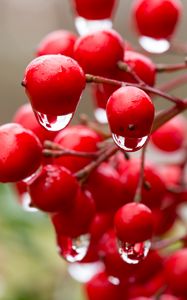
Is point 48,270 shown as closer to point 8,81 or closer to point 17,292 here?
point 17,292

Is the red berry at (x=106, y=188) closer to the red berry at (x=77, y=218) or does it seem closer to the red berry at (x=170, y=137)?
the red berry at (x=77, y=218)

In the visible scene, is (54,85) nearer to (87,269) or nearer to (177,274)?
(177,274)

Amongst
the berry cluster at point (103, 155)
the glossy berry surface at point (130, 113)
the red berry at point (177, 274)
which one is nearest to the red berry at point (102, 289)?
the berry cluster at point (103, 155)

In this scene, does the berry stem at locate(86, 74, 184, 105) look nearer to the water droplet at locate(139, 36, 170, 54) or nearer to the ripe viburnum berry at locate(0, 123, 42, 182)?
the ripe viburnum berry at locate(0, 123, 42, 182)

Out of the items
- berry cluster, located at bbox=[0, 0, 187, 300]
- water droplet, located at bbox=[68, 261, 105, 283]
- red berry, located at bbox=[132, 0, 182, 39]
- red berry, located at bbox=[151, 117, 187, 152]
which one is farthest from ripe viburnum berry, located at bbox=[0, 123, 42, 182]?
red berry, located at bbox=[151, 117, 187, 152]

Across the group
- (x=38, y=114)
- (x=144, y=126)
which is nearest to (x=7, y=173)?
(x=38, y=114)

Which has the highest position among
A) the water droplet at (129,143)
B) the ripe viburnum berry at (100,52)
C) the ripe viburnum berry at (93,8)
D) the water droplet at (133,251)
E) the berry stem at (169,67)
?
the ripe viburnum berry at (100,52)
